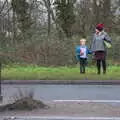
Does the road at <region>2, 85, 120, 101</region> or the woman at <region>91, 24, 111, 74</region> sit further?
the woman at <region>91, 24, 111, 74</region>

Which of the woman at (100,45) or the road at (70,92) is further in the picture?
the woman at (100,45)

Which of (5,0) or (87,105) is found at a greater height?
(5,0)

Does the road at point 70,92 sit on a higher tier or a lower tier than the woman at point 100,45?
lower

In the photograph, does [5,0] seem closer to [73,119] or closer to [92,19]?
[92,19]

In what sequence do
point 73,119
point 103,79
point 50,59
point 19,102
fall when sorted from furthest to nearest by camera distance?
point 50,59 < point 103,79 < point 19,102 < point 73,119

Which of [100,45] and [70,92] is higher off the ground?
[100,45]

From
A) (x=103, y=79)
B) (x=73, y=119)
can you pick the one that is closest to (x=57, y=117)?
(x=73, y=119)

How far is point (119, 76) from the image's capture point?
1636 centimetres

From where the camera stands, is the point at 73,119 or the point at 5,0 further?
the point at 5,0

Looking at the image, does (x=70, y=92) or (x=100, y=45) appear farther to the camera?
(x=100, y=45)

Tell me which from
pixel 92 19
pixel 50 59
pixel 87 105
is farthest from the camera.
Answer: pixel 92 19

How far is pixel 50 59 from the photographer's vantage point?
993 inches

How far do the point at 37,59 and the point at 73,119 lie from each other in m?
17.6

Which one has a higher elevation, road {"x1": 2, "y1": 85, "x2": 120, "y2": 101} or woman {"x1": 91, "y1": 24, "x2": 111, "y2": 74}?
woman {"x1": 91, "y1": 24, "x2": 111, "y2": 74}
